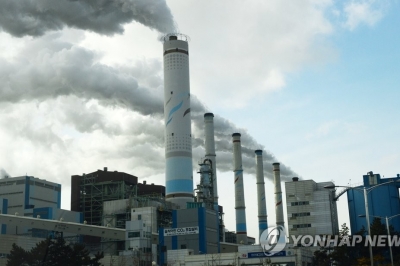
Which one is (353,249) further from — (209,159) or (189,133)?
(209,159)

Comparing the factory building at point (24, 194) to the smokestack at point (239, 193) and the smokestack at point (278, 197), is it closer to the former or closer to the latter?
the smokestack at point (239, 193)

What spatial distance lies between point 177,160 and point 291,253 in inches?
1094

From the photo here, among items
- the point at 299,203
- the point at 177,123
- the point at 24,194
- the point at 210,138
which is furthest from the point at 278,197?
the point at 24,194

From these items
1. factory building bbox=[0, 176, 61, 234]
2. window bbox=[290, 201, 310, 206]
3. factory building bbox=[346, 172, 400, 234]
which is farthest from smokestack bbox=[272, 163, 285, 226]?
factory building bbox=[0, 176, 61, 234]

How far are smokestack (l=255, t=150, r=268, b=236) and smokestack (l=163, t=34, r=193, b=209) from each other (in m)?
41.6

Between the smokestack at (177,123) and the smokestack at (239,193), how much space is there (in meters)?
31.0

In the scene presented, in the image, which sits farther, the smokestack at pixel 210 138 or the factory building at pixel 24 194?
the factory building at pixel 24 194

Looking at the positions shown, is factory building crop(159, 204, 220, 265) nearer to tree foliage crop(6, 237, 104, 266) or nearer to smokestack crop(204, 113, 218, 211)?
tree foliage crop(6, 237, 104, 266)

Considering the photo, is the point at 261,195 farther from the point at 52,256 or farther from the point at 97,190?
the point at 52,256

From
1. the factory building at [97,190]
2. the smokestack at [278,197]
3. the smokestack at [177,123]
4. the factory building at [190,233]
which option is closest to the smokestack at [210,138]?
the factory building at [97,190]

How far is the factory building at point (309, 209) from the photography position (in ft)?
328

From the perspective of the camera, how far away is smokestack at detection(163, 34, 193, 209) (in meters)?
88.0

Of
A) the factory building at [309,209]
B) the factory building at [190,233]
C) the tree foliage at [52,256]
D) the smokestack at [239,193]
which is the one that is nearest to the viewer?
the tree foliage at [52,256]

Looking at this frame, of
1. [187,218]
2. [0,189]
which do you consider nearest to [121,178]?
[0,189]
